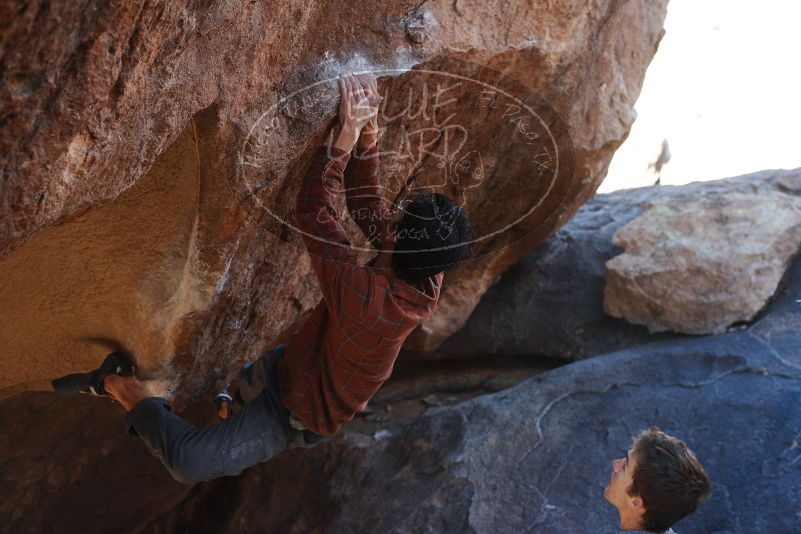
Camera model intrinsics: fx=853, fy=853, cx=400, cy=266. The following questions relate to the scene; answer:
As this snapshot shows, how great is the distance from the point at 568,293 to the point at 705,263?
26.3 inches

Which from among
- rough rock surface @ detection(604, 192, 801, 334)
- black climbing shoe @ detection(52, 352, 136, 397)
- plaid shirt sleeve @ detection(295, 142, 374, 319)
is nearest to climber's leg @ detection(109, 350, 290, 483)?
black climbing shoe @ detection(52, 352, 136, 397)

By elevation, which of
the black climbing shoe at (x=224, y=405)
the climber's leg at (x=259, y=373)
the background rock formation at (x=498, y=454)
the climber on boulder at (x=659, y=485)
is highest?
the climber's leg at (x=259, y=373)

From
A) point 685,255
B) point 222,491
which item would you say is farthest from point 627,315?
point 222,491

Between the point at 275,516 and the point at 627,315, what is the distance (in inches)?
67.9

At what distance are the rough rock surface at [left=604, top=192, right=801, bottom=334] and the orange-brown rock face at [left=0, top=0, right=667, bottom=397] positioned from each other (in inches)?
21.7

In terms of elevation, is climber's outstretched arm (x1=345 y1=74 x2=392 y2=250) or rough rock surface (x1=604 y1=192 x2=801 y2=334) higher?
climber's outstretched arm (x1=345 y1=74 x2=392 y2=250)

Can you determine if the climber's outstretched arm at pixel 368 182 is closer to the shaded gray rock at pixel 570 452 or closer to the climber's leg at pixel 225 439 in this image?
the climber's leg at pixel 225 439

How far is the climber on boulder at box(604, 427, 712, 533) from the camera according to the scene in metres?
2.28

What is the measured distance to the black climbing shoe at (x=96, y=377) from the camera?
8.73 feet

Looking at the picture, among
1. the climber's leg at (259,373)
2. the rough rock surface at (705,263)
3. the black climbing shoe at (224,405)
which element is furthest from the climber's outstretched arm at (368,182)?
the rough rock surface at (705,263)

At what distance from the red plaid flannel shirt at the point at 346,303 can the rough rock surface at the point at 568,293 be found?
5.67 ft

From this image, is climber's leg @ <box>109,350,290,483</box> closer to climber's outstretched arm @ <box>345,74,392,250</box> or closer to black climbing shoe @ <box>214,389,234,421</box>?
black climbing shoe @ <box>214,389,234,421</box>

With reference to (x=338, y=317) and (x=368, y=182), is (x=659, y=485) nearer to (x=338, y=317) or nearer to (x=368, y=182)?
(x=338, y=317)

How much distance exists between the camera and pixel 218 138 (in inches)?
83.0
